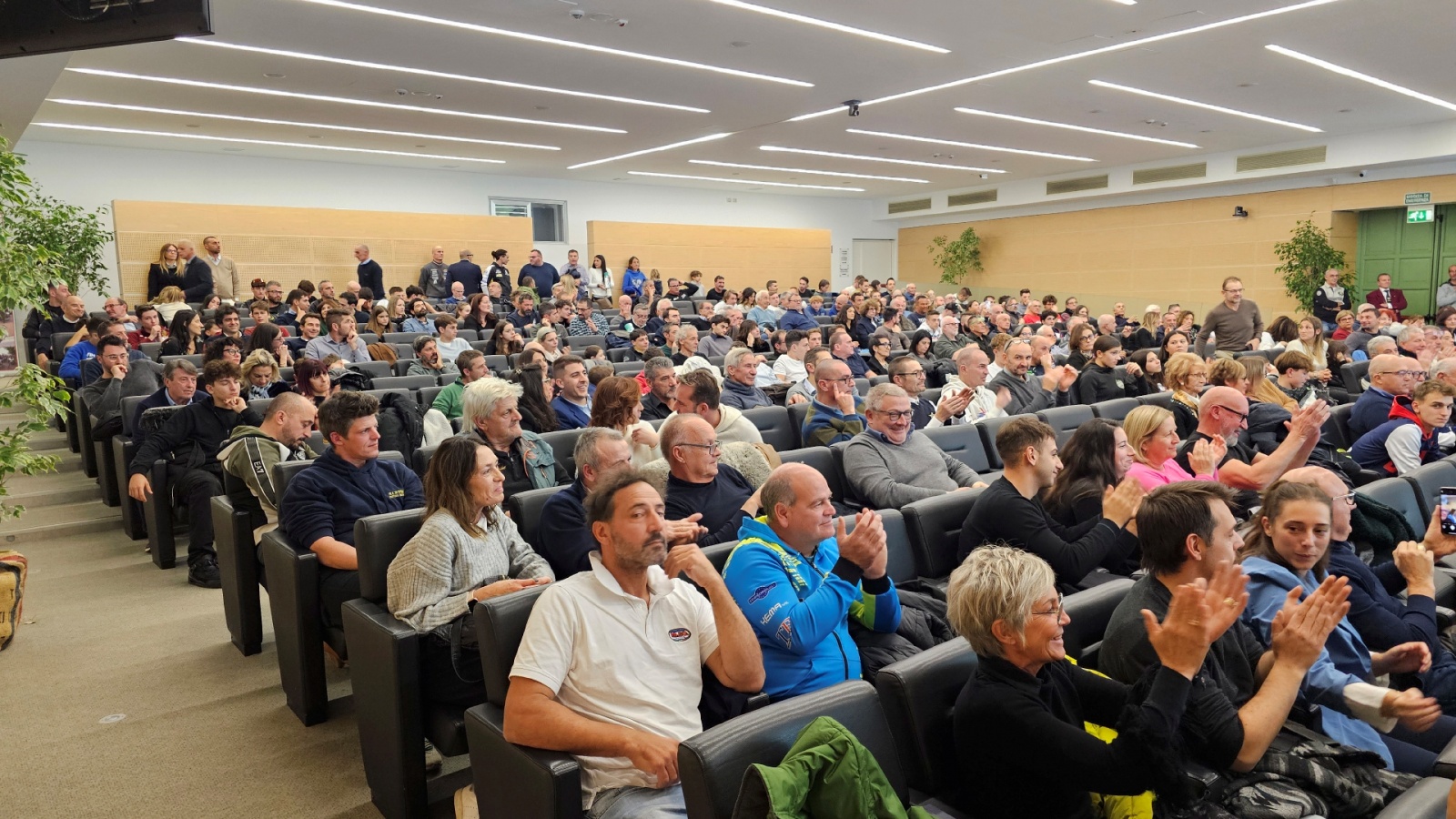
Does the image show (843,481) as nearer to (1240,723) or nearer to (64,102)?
(1240,723)

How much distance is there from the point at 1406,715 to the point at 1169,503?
25.6 inches

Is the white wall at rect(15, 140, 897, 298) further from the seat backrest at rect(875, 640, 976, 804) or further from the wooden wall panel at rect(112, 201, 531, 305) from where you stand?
the seat backrest at rect(875, 640, 976, 804)

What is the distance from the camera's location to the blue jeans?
70.8 inches

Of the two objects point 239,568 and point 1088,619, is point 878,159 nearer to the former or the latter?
point 239,568

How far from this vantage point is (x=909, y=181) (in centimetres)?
1725

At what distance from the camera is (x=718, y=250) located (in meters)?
18.0

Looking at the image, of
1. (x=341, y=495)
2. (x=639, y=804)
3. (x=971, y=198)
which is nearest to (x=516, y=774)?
(x=639, y=804)

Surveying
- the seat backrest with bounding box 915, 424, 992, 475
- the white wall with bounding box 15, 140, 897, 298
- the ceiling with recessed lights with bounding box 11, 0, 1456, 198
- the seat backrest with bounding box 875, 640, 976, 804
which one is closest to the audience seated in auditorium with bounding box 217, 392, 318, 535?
the seat backrest with bounding box 875, 640, 976, 804


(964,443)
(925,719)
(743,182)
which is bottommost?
(925,719)

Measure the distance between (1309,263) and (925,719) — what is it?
14.9m

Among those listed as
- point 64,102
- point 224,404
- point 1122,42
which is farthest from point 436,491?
point 64,102

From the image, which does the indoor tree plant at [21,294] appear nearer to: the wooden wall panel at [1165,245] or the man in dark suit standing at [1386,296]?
the man in dark suit standing at [1386,296]

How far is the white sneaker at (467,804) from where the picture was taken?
2.14 meters

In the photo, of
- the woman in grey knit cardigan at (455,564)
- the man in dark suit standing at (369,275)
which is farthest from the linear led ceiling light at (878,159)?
the woman in grey knit cardigan at (455,564)
